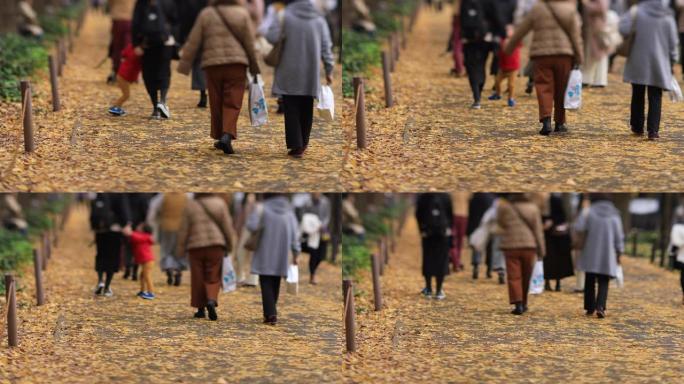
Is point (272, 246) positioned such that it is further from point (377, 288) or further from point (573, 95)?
point (573, 95)

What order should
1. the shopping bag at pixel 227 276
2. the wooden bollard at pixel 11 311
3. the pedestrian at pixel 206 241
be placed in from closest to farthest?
1. the wooden bollard at pixel 11 311
2. the pedestrian at pixel 206 241
3. the shopping bag at pixel 227 276

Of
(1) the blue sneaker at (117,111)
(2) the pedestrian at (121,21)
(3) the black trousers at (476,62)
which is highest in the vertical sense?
(2) the pedestrian at (121,21)

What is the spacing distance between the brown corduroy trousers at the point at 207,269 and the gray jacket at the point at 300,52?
195 cm

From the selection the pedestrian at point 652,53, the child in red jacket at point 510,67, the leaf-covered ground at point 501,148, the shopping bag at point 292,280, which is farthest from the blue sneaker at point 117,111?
the pedestrian at point 652,53

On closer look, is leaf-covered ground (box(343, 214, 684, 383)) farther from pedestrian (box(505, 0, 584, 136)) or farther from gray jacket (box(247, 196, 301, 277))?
pedestrian (box(505, 0, 584, 136))

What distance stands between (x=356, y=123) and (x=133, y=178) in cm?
243

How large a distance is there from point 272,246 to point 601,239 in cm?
359

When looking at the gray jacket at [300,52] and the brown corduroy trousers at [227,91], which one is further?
the brown corduroy trousers at [227,91]

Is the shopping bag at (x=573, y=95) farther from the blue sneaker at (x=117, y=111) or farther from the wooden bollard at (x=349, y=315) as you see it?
the blue sneaker at (x=117, y=111)

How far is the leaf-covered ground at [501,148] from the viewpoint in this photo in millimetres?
12992

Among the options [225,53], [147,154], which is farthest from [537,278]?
[147,154]

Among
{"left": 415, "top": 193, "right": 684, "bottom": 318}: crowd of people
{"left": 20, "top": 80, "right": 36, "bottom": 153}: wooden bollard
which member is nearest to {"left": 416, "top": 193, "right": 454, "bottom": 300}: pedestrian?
{"left": 415, "top": 193, "right": 684, "bottom": 318}: crowd of people

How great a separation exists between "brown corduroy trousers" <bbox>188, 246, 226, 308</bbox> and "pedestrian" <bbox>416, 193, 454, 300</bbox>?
9.74ft

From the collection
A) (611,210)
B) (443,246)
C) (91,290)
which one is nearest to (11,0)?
(91,290)
